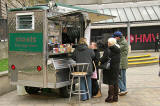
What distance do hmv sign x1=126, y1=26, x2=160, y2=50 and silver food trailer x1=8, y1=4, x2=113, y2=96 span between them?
16729 mm

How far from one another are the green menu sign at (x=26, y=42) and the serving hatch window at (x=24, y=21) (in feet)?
0.69

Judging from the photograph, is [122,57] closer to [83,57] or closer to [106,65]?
[106,65]

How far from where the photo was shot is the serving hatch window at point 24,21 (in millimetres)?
6148

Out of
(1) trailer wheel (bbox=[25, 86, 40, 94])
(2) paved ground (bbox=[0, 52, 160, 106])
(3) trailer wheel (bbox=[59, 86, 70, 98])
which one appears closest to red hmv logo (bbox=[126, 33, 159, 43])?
(2) paved ground (bbox=[0, 52, 160, 106])

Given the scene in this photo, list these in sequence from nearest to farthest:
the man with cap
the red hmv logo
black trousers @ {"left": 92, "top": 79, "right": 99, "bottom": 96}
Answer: the man with cap, black trousers @ {"left": 92, "top": 79, "right": 99, "bottom": 96}, the red hmv logo

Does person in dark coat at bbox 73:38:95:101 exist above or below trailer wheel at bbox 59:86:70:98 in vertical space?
above

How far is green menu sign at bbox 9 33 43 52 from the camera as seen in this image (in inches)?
237

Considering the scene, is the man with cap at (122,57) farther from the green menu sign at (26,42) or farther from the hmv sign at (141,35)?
the hmv sign at (141,35)

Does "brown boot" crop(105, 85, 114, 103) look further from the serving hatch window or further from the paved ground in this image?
the serving hatch window

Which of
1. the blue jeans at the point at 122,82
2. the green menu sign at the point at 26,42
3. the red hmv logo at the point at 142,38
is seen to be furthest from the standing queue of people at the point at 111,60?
the red hmv logo at the point at 142,38

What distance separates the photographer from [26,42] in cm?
621

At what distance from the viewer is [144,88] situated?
783 cm

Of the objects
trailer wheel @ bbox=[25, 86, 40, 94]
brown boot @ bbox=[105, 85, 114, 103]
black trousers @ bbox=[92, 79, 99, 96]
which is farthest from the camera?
trailer wheel @ bbox=[25, 86, 40, 94]

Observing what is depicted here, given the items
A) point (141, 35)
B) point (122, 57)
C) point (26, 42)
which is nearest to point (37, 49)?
point (26, 42)
